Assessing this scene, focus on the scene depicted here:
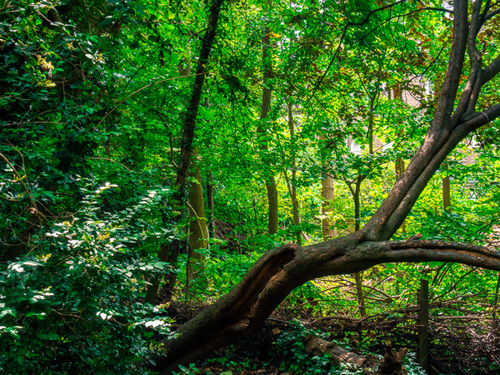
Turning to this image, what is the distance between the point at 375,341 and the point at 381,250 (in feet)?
8.17

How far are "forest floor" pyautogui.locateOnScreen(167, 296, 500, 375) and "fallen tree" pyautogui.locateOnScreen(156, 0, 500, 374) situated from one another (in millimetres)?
555

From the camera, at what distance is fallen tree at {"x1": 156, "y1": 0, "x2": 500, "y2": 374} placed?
10.7ft

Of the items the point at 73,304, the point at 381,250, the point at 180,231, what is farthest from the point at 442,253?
the point at 180,231

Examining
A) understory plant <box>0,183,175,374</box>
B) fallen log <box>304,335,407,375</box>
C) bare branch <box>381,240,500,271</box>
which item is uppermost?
bare branch <box>381,240,500,271</box>

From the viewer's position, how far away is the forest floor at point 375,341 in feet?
15.2

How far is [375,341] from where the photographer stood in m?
5.21

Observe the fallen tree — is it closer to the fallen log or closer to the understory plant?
the fallen log

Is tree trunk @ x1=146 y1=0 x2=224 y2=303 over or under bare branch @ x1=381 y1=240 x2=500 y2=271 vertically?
over

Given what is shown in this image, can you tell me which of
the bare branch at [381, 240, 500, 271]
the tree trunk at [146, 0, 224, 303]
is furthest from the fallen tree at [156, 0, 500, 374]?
the tree trunk at [146, 0, 224, 303]

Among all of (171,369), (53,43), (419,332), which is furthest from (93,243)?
(419,332)

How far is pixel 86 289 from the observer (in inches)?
103

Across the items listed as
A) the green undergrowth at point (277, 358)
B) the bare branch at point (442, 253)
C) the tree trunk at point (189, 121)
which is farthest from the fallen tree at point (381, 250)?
the tree trunk at point (189, 121)

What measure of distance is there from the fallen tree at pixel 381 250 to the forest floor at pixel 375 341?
0.56 metres

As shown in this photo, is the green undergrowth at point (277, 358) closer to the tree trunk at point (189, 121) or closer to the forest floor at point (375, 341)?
the forest floor at point (375, 341)
